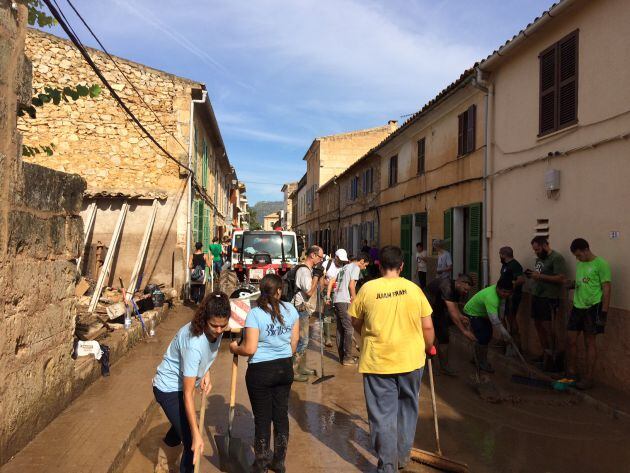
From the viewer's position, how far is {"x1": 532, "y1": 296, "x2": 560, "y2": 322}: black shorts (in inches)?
293

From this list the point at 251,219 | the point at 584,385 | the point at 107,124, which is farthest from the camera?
the point at 251,219

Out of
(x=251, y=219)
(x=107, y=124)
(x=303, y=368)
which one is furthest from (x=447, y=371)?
(x=251, y=219)

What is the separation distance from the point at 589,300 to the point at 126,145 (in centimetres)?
1129

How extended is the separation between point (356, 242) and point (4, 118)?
20593mm

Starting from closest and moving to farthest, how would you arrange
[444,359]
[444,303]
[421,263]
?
[444,303], [444,359], [421,263]

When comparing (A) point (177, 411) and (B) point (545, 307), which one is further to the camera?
(B) point (545, 307)

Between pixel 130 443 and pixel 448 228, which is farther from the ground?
pixel 448 228

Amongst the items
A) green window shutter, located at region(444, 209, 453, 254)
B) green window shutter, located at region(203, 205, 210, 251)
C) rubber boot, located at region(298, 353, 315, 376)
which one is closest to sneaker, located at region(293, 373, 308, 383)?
rubber boot, located at region(298, 353, 315, 376)

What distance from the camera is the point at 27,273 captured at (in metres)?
4.29

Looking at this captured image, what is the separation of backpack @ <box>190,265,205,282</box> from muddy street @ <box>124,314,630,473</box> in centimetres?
676

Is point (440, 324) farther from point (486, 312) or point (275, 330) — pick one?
point (275, 330)

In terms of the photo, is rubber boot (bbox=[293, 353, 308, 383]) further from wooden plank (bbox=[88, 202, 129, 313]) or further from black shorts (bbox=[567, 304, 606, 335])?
wooden plank (bbox=[88, 202, 129, 313])

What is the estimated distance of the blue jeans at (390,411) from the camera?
3.91 m

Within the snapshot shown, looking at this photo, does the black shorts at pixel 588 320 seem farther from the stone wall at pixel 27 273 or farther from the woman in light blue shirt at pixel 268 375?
the stone wall at pixel 27 273
